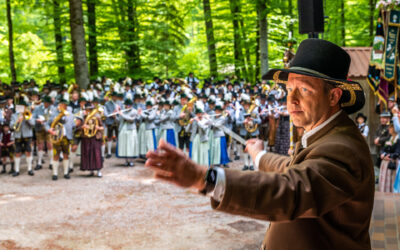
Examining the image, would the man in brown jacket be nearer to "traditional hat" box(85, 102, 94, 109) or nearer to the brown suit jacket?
the brown suit jacket

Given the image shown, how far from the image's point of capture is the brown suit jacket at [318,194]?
1455 mm

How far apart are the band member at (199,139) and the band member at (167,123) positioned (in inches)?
52.4

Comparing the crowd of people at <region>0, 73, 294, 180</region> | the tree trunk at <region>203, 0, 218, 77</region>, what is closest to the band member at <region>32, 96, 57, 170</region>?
the crowd of people at <region>0, 73, 294, 180</region>

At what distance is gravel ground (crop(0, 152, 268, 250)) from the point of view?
632cm

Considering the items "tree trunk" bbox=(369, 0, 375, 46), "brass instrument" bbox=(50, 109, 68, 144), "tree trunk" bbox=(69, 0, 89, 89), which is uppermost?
"tree trunk" bbox=(369, 0, 375, 46)

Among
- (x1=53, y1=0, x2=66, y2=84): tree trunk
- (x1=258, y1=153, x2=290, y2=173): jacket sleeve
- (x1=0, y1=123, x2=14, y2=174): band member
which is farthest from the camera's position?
(x1=53, y1=0, x2=66, y2=84): tree trunk

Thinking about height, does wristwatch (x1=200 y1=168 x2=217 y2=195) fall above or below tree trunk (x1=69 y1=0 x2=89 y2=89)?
below

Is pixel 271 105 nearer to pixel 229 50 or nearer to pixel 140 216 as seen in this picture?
pixel 140 216

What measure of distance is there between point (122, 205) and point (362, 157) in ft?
24.0

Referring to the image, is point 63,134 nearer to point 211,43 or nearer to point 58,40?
point 58,40

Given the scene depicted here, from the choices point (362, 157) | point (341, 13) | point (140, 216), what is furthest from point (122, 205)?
point (341, 13)

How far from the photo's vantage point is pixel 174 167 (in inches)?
58.7

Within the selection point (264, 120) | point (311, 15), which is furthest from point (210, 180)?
point (264, 120)

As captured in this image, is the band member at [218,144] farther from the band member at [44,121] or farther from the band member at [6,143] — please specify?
the band member at [6,143]
